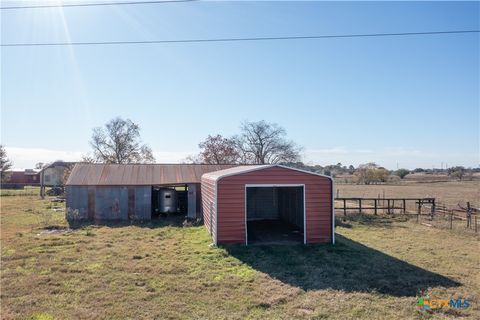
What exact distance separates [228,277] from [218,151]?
29.1 metres

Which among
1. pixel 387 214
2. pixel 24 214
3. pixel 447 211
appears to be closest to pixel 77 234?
pixel 24 214

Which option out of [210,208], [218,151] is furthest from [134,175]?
[218,151]

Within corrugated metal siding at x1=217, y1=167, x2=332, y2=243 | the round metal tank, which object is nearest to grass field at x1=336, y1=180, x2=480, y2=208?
corrugated metal siding at x1=217, y1=167, x2=332, y2=243

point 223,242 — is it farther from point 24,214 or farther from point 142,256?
point 24,214

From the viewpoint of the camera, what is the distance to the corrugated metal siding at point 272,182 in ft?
34.6

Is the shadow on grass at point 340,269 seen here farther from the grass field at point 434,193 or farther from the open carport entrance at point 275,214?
the grass field at point 434,193

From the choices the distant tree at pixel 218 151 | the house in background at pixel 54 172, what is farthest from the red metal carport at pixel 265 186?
the house in background at pixel 54 172

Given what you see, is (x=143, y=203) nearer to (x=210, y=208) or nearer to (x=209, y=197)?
(x=209, y=197)

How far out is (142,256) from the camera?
927 centimetres

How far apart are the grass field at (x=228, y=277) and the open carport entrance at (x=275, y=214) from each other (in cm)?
169

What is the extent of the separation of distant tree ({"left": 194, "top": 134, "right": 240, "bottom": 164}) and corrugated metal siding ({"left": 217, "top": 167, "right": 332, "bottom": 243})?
967 inches

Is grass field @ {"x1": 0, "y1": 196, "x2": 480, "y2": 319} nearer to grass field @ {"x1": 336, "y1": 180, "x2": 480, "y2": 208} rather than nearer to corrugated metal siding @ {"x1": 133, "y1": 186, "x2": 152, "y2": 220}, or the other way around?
corrugated metal siding @ {"x1": 133, "y1": 186, "x2": 152, "y2": 220}

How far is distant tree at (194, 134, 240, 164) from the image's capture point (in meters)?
35.8

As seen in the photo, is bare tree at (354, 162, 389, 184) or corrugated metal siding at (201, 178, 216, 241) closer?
corrugated metal siding at (201, 178, 216, 241)
